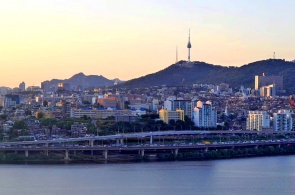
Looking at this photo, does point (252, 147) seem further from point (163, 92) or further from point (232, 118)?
point (163, 92)

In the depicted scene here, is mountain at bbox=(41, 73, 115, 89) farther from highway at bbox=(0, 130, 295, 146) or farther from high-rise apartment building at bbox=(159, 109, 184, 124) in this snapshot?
highway at bbox=(0, 130, 295, 146)

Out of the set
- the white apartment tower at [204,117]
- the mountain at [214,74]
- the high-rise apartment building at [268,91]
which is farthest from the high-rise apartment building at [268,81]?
the white apartment tower at [204,117]

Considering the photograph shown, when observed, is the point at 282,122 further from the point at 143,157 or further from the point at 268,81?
the point at 268,81

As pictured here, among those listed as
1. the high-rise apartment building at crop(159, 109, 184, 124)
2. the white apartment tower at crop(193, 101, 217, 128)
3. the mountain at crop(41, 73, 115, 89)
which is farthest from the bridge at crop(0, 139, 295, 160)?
the mountain at crop(41, 73, 115, 89)

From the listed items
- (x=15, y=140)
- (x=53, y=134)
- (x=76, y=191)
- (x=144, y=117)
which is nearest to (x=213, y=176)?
(x=76, y=191)

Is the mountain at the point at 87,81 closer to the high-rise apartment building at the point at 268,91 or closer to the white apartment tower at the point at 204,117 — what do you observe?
the high-rise apartment building at the point at 268,91
